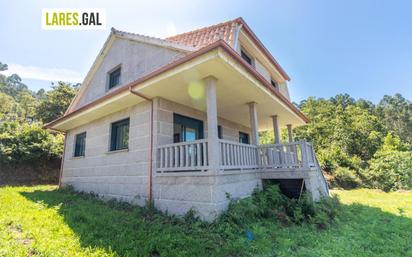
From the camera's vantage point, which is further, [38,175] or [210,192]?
[38,175]

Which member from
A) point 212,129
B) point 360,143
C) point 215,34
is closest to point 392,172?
point 360,143

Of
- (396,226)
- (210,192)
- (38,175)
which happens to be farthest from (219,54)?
(38,175)

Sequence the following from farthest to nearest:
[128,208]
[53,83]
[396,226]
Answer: [53,83], [128,208], [396,226]

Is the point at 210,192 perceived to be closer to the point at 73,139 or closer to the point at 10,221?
the point at 10,221

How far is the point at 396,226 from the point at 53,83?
33598 millimetres

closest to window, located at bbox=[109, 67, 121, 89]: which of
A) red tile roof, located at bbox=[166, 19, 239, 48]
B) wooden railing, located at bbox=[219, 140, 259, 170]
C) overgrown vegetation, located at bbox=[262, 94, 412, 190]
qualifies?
red tile roof, located at bbox=[166, 19, 239, 48]

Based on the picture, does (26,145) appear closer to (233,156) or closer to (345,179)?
(233,156)

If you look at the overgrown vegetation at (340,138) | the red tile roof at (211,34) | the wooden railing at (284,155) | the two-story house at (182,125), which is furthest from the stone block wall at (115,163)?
the overgrown vegetation at (340,138)

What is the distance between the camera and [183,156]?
5324 millimetres

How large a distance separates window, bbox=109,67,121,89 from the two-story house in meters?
0.06

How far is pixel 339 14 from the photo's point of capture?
29.9 ft

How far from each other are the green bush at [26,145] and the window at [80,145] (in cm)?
463

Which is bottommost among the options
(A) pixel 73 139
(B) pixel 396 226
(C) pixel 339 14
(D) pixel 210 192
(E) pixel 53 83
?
(B) pixel 396 226

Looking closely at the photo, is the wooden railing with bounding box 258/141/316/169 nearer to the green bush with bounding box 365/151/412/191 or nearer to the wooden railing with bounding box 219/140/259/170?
the wooden railing with bounding box 219/140/259/170
